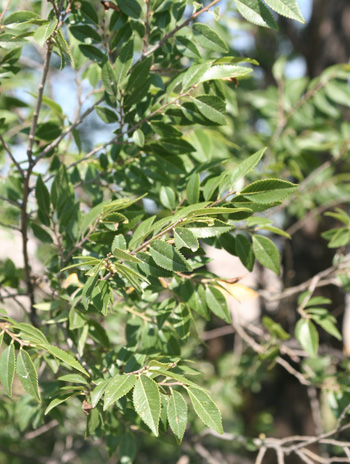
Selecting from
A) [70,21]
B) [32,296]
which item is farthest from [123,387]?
[70,21]

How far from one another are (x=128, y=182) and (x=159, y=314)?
0.90 ft

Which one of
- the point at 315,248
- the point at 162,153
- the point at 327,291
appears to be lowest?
the point at 327,291

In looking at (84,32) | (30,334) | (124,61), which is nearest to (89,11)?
(84,32)

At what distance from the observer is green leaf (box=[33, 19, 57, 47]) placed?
2.21ft

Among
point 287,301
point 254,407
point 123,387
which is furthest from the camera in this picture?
point 254,407

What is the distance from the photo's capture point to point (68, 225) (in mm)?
939

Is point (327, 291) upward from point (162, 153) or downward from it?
downward

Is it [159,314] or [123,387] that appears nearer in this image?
[123,387]

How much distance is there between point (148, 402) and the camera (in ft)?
2.18

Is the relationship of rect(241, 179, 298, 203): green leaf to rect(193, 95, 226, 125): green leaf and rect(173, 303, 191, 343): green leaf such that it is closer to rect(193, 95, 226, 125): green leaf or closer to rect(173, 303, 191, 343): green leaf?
rect(193, 95, 226, 125): green leaf

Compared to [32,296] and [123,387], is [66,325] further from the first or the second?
[123,387]

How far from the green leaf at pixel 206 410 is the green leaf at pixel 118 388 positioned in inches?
3.5

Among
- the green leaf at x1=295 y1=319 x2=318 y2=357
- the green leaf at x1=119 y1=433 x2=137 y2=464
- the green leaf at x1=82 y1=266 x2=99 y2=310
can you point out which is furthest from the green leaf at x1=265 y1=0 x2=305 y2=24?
the green leaf at x1=119 y1=433 x2=137 y2=464

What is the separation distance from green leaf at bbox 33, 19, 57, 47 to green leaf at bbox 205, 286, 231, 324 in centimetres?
49
